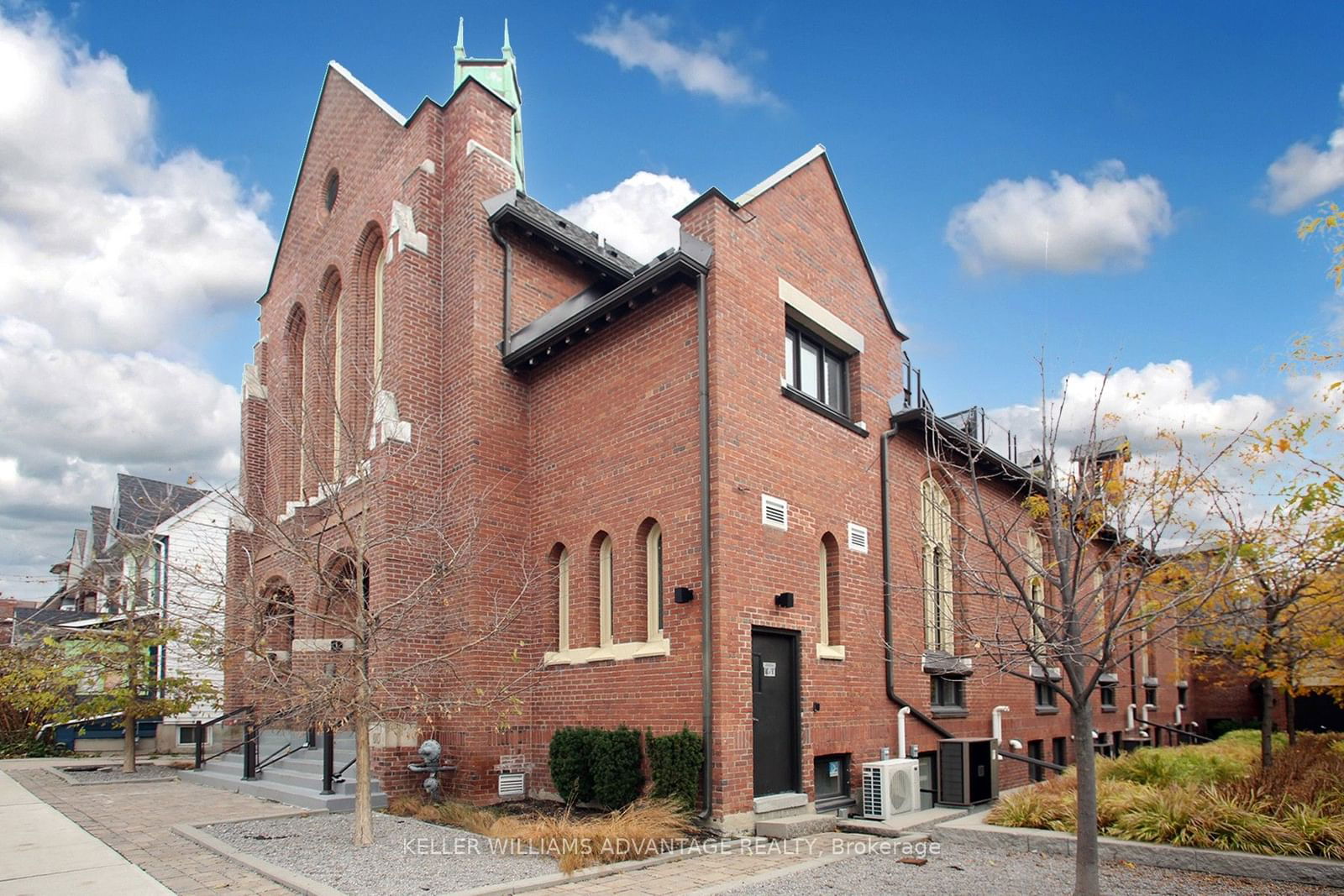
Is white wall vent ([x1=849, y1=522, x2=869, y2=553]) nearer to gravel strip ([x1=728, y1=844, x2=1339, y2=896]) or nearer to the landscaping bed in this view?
the landscaping bed

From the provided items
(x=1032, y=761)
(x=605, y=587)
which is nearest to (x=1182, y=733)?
(x=1032, y=761)

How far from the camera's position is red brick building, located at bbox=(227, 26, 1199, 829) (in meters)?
11.2

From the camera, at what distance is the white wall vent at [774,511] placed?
11594 mm

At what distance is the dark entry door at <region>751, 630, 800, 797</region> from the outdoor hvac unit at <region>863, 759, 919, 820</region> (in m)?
0.95

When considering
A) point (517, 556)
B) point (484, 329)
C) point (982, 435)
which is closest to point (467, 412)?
point (484, 329)

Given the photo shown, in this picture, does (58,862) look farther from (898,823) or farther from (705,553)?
(898,823)

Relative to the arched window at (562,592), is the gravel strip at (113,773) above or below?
below

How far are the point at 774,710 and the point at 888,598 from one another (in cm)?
345

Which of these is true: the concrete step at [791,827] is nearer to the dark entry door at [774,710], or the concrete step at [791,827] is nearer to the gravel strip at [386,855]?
the dark entry door at [774,710]

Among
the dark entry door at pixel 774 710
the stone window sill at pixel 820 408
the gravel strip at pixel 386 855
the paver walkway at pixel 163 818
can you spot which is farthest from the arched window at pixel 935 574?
the paver walkway at pixel 163 818

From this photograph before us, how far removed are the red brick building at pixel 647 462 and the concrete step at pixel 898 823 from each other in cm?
69

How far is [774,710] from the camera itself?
37.5ft

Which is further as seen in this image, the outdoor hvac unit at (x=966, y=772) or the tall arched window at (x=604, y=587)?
the outdoor hvac unit at (x=966, y=772)

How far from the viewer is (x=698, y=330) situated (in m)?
11.5
